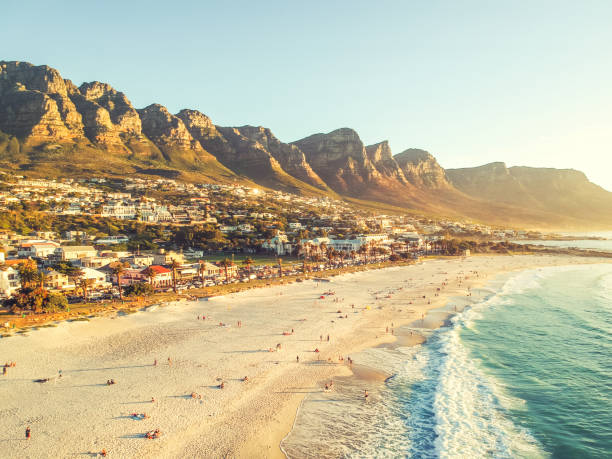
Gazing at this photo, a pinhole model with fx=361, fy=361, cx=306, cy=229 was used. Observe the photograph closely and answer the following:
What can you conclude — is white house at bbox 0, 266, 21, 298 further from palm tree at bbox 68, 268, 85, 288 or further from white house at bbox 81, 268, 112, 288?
white house at bbox 81, 268, 112, 288

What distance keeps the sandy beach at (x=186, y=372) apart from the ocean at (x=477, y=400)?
7.43 feet

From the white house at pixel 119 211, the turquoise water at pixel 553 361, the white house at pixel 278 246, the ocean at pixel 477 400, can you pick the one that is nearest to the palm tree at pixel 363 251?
the white house at pixel 278 246

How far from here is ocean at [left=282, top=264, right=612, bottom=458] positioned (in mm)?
19391

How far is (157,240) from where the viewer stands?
307 feet

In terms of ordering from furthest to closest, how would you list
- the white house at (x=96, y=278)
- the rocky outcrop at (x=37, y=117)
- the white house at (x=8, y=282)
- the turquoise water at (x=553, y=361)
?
the rocky outcrop at (x=37, y=117) < the white house at (x=96, y=278) < the white house at (x=8, y=282) < the turquoise water at (x=553, y=361)

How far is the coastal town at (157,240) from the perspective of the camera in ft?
169

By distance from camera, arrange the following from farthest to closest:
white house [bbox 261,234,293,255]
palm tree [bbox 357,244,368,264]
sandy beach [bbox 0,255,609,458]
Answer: palm tree [bbox 357,244,368,264] < white house [bbox 261,234,293,255] < sandy beach [bbox 0,255,609,458]

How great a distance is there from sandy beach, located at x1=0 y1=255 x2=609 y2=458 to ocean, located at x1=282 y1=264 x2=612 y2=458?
7.43ft

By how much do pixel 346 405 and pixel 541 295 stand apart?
160ft

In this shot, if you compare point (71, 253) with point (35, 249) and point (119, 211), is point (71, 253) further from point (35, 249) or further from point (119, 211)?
point (119, 211)

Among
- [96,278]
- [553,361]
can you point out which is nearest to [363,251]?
[96,278]

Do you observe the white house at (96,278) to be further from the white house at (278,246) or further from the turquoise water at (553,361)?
the turquoise water at (553,361)

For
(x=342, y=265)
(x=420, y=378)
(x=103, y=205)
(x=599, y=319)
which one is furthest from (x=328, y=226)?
(x=420, y=378)

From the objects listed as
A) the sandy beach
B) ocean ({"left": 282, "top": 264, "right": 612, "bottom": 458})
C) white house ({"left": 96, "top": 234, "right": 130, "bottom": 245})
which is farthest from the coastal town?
ocean ({"left": 282, "top": 264, "right": 612, "bottom": 458})
